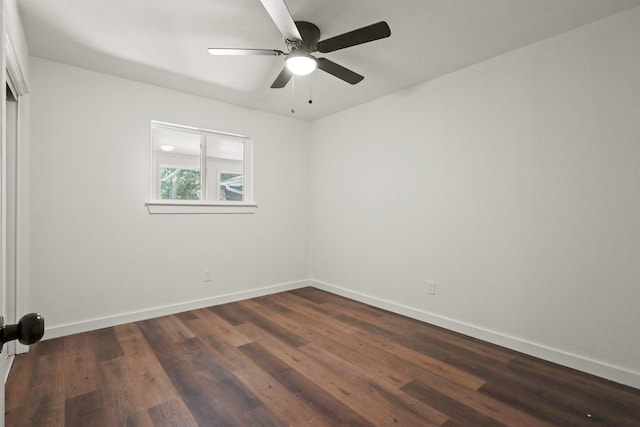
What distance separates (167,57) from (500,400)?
342cm

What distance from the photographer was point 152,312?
317 cm

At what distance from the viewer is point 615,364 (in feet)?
6.75

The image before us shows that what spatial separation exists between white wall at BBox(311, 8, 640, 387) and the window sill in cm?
151

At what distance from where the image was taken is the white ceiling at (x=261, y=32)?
2.00m

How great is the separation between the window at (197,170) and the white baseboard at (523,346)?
82.0 inches

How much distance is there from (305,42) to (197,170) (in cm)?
215

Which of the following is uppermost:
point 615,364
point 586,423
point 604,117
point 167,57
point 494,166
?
point 167,57

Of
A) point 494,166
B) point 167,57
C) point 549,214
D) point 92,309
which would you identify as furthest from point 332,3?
point 92,309

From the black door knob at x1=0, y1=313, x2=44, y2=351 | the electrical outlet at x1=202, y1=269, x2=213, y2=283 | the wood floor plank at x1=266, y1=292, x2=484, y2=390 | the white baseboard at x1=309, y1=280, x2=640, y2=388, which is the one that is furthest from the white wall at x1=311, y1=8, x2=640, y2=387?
the black door knob at x1=0, y1=313, x2=44, y2=351

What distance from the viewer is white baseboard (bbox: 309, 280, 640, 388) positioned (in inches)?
80.5

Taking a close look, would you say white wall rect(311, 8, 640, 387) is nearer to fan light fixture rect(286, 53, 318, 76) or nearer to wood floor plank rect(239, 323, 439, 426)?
wood floor plank rect(239, 323, 439, 426)

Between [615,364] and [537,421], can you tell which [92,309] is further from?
[615,364]

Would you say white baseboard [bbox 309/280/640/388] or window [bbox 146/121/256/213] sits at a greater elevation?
window [bbox 146/121/256/213]

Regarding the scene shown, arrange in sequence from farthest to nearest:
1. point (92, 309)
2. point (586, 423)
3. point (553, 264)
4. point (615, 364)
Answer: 1. point (92, 309)
2. point (553, 264)
3. point (615, 364)
4. point (586, 423)
